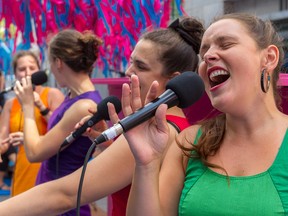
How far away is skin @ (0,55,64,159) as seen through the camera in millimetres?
4223

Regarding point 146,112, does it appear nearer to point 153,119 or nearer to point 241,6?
point 153,119

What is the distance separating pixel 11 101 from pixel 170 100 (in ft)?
11.0

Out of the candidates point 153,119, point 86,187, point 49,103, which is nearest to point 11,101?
point 49,103

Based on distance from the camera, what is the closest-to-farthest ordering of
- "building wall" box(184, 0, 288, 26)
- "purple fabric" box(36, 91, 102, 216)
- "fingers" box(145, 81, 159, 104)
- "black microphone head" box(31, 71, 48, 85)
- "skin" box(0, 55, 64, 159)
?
"fingers" box(145, 81, 159, 104), "purple fabric" box(36, 91, 102, 216), "black microphone head" box(31, 71, 48, 85), "skin" box(0, 55, 64, 159), "building wall" box(184, 0, 288, 26)

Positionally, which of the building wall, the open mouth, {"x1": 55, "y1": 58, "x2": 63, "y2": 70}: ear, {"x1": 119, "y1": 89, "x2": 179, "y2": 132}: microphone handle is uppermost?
{"x1": 119, "y1": 89, "x2": 179, "y2": 132}: microphone handle

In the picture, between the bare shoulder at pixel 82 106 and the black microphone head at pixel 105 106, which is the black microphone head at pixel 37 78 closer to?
the bare shoulder at pixel 82 106

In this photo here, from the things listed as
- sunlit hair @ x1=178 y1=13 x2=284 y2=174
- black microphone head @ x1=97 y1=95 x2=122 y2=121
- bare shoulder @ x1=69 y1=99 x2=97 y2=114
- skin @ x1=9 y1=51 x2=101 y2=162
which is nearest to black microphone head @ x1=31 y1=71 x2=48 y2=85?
skin @ x1=9 y1=51 x2=101 y2=162

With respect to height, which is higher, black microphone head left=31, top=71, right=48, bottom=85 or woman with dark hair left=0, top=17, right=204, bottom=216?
woman with dark hair left=0, top=17, right=204, bottom=216

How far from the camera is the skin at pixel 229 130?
6.05ft

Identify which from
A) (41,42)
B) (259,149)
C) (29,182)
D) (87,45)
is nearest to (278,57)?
(259,149)

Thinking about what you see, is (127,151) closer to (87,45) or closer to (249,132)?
(249,132)

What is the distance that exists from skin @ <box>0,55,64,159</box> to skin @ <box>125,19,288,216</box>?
1.99 meters

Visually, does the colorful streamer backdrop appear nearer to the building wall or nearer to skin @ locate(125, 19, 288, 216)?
the building wall

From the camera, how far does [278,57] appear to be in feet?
6.53
